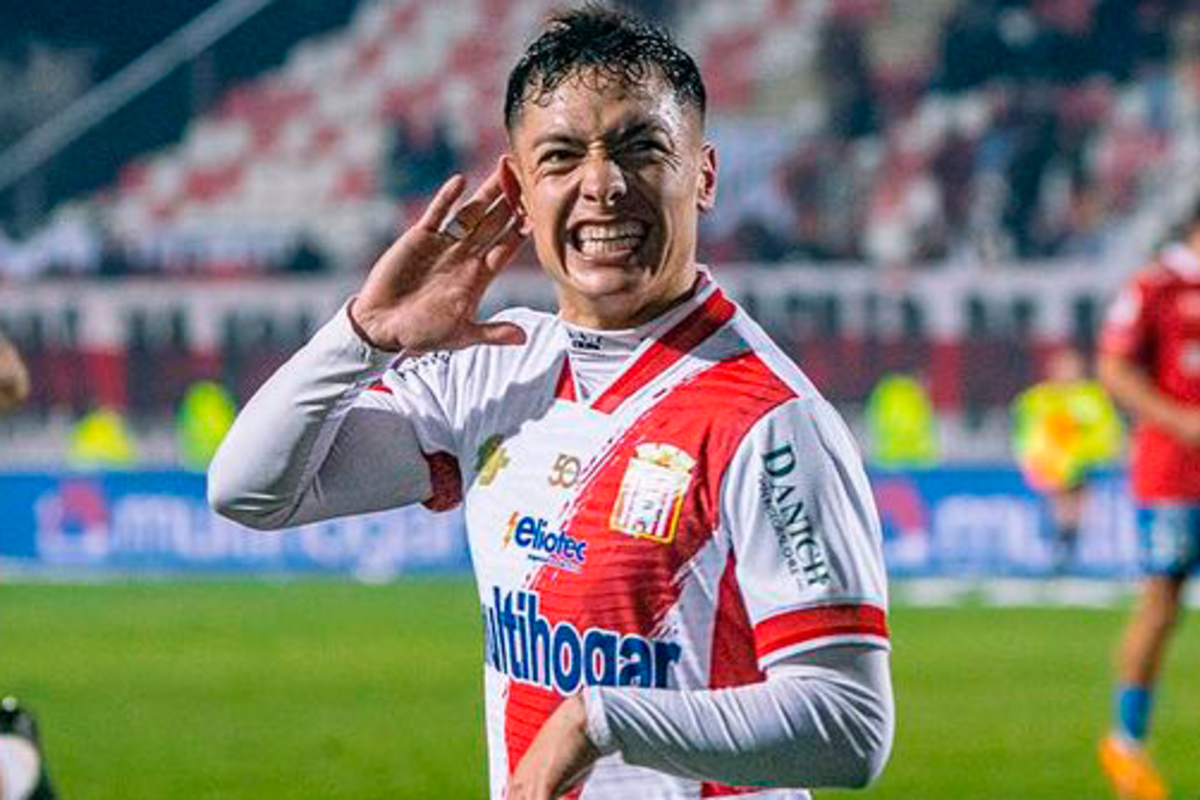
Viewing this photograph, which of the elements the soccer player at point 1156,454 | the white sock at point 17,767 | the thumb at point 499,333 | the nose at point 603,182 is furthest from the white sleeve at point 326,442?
the soccer player at point 1156,454

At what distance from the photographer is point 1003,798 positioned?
9.20m

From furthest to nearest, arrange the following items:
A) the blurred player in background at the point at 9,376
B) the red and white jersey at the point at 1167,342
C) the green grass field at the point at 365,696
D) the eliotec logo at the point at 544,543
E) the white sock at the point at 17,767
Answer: the green grass field at the point at 365,696
the red and white jersey at the point at 1167,342
the blurred player in background at the point at 9,376
the white sock at the point at 17,767
the eliotec logo at the point at 544,543

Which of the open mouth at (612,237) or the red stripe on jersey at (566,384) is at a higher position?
the open mouth at (612,237)

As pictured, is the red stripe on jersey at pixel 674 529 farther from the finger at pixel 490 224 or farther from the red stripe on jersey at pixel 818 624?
the finger at pixel 490 224

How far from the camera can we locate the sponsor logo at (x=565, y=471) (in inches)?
124

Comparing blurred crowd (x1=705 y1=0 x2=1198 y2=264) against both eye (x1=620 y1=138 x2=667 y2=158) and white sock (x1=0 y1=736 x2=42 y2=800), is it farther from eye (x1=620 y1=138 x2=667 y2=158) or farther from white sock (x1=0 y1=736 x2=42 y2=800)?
eye (x1=620 y1=138 x2=667 y2=158)

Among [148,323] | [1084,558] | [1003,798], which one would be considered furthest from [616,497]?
[148,323]

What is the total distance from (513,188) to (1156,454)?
6.54m

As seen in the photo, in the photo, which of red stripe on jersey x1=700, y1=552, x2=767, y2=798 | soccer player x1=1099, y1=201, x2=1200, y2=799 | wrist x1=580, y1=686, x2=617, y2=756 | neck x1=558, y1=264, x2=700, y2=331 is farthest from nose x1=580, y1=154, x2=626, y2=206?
soccer player x1=1099, y1=201, x2=1200, y2=799

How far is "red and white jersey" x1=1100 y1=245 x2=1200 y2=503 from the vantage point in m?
9.20

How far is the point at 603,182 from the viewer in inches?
119

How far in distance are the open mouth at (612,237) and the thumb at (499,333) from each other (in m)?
0.22

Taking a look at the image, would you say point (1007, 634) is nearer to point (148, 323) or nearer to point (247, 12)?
point (148, 323)

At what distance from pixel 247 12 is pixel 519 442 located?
26.6m
